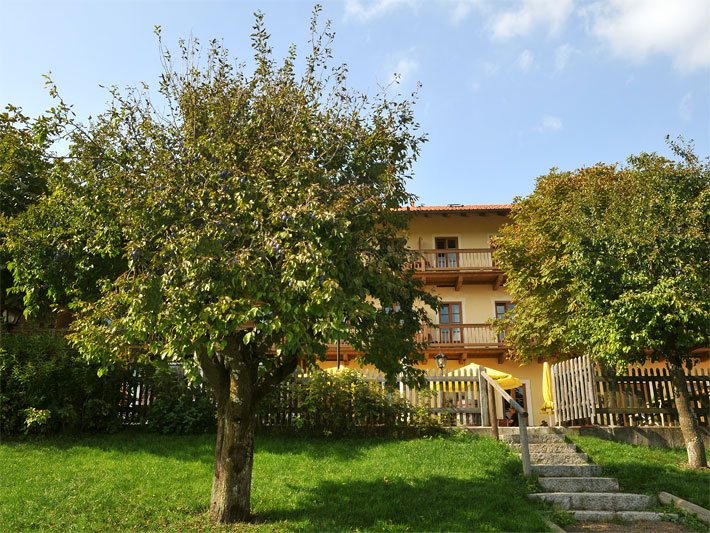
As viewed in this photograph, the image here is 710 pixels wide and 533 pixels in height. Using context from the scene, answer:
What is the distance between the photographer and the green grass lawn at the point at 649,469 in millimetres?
9750

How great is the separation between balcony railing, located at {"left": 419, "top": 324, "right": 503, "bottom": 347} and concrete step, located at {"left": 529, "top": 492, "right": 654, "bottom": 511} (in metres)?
14.5

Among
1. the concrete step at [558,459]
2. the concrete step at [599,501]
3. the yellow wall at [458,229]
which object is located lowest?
the concrete step at [599,501]

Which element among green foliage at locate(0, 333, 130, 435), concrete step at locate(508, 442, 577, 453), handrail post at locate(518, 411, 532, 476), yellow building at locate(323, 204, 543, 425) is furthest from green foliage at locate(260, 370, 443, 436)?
yellow building at locate(323, 204, 543, 425)

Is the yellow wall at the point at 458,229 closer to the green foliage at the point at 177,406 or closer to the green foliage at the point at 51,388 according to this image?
the green foliage at the point at 177,406

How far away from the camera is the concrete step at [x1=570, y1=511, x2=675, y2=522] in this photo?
868 centimetres

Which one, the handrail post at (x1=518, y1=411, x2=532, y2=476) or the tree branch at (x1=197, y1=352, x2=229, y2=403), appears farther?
the handrail post at (x1=518, y1=411, x2=532, y2=476)

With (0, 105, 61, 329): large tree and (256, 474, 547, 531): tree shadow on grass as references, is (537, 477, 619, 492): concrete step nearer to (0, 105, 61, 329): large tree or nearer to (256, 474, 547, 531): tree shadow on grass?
(256, 474, 547, 531): tree shadow on grass

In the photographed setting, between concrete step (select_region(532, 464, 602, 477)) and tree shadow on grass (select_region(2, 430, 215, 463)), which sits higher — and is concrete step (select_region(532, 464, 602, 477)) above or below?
below

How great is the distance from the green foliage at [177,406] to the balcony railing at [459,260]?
537 inches

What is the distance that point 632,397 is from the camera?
1366 cm

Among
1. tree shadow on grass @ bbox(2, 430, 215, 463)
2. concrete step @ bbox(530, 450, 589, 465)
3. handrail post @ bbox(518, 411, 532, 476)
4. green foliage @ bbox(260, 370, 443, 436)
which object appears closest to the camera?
handrail post @ bbox(518, 411, 532, 476)

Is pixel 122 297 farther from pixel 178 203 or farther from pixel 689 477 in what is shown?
pixel 689 477

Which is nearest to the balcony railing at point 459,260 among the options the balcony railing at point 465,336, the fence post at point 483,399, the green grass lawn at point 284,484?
the balcony railing at point 465,336

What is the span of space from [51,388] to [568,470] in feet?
32.8
